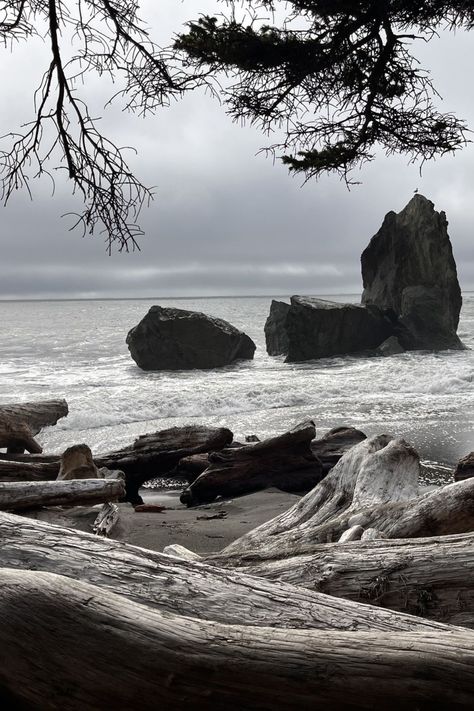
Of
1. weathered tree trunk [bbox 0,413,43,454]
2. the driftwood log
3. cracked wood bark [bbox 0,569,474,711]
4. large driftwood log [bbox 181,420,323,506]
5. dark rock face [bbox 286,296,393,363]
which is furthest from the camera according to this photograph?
dark rock face [bbox 286,296,393,363]

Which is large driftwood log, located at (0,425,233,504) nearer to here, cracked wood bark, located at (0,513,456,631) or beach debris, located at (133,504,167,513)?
beach debris, located at (133,504,167,513)

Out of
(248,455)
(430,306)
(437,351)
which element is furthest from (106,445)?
(430,306)

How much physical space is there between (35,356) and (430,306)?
21868 millimetres

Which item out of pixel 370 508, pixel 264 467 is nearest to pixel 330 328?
pixel 264 467

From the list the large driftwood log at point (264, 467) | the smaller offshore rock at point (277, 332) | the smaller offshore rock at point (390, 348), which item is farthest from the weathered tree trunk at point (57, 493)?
the smaller offshore rock at point (390, 348)

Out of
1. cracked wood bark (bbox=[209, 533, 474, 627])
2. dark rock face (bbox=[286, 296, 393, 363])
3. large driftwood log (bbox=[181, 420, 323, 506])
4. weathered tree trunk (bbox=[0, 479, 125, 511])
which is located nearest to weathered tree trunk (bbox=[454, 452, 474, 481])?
large driftwood log (bbox=[181, 420, 323, 506])

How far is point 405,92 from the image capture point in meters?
6.47

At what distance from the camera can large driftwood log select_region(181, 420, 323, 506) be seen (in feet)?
25.8

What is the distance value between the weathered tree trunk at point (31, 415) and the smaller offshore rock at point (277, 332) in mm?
25264

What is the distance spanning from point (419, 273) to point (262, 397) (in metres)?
23.6

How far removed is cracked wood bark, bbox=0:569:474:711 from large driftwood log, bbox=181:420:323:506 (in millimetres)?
5983

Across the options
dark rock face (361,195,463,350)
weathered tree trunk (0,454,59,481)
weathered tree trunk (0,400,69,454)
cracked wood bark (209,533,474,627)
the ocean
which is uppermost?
dark rock face (361,195,463,350)

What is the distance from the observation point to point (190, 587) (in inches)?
88.8

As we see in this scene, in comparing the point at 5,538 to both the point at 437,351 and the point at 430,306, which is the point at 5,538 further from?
the point at 430,306
